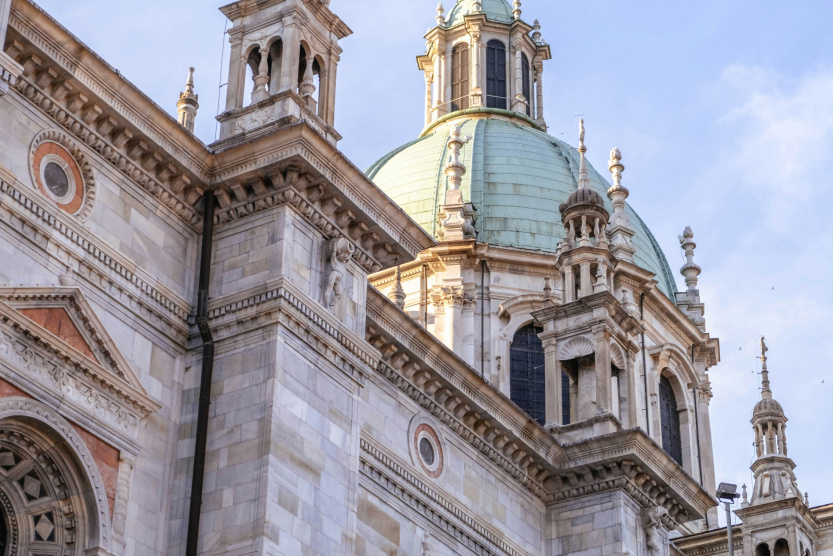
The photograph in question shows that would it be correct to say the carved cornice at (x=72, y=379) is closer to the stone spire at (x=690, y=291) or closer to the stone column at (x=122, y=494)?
the stone column at (x=122, y=494)

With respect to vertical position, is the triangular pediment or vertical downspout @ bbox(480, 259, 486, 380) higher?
vertical downspout @ bbox(480, 259, 486, 380)

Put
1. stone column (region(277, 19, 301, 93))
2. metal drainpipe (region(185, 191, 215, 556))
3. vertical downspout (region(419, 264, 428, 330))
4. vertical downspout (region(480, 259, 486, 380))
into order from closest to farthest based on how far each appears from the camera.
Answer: metal drainpipe (region(185, 191, 215, 556)) < stone column (region(277, 19, 301, 93)) < vertical downspout (region(419, 264, 428, 330)) < vertical downspout (region(480, 259, 486, 380))

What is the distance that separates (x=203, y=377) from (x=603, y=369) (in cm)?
1105

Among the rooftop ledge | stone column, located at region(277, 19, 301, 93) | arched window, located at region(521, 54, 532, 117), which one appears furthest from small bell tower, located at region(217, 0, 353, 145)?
arched window, located at region(521, 54, 532, 117)

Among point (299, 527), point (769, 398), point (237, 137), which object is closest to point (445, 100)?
point (769, 398)

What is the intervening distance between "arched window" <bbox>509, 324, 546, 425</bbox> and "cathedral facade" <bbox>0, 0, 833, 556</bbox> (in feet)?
40.4

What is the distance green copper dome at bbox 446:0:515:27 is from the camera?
57250mm

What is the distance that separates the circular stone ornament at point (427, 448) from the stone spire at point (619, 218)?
→ 2005 centimetres

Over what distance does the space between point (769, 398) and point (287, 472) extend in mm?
23988

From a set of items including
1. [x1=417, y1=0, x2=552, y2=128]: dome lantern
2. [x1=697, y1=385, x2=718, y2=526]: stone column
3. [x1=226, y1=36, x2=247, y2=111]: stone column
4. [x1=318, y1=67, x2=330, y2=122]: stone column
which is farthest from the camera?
[x1=417, y1=0, x2=552, y2=128]: dome lantern

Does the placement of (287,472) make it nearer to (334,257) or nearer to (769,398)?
(334,257)

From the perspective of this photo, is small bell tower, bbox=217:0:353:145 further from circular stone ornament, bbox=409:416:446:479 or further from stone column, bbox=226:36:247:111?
circular stone ornament, bbox=409:416:446:479

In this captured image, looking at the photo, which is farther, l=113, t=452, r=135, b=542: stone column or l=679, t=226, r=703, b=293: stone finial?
l=679, t=226, r=703, b=293: stone finial

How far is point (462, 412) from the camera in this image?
2802 cm
